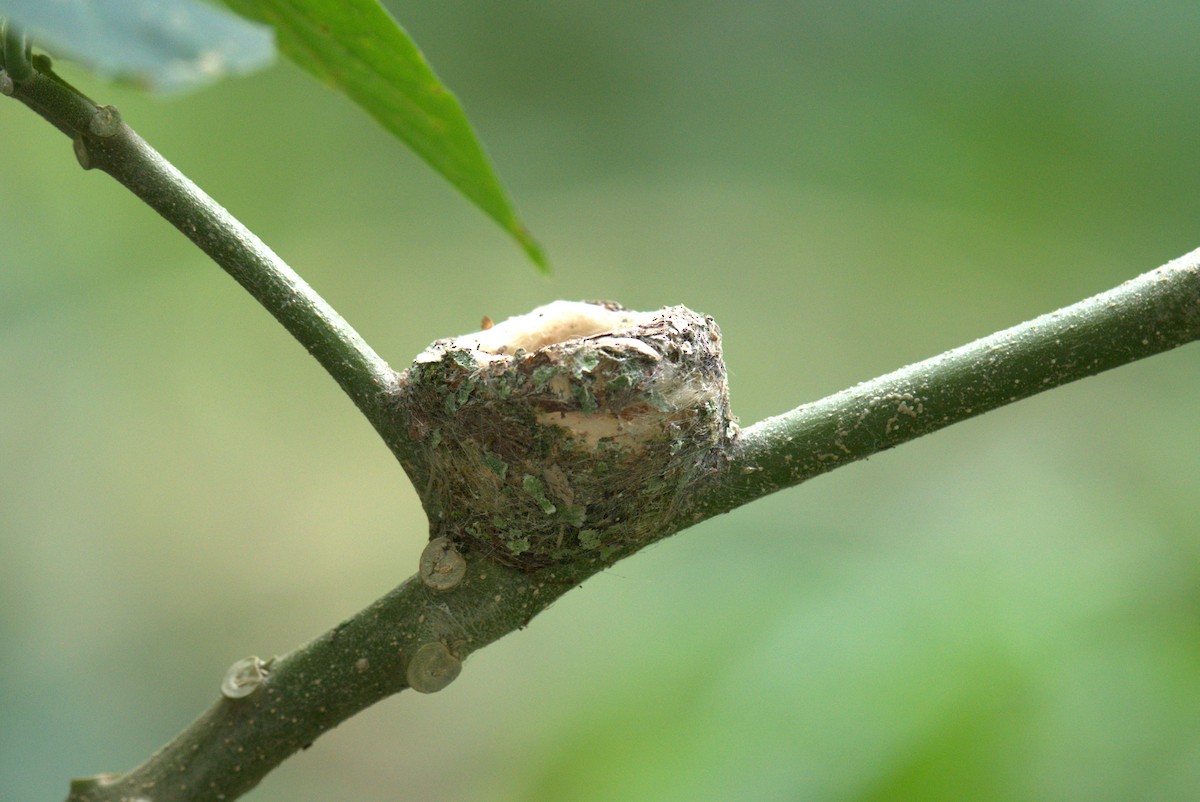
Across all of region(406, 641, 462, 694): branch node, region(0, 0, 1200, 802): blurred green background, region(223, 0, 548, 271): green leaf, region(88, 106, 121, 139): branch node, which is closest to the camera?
region(223, 0, 548, 271): green leaf

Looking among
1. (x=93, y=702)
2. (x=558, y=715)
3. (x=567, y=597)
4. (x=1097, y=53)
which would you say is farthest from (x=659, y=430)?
(x=1097, y=53)

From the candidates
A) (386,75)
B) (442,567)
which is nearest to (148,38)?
(386,75)

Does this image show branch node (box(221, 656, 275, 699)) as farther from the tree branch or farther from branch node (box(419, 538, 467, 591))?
branch node (box(419, 538, 467, 591))

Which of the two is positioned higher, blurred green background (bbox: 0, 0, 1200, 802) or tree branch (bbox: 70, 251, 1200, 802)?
blurred green background (bbox: 0, 0, 1200, 802)

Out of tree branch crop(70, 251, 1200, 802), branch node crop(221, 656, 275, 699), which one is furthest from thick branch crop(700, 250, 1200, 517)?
branch node crop(221, 656, 275, 699)

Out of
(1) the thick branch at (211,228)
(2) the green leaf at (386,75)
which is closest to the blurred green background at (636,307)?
(1) the thick branch at (211,228)

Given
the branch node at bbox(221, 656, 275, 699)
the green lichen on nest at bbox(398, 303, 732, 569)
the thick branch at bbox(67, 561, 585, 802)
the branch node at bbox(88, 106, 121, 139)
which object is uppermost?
the branch node at bbox(88, 106, 121, 139)
